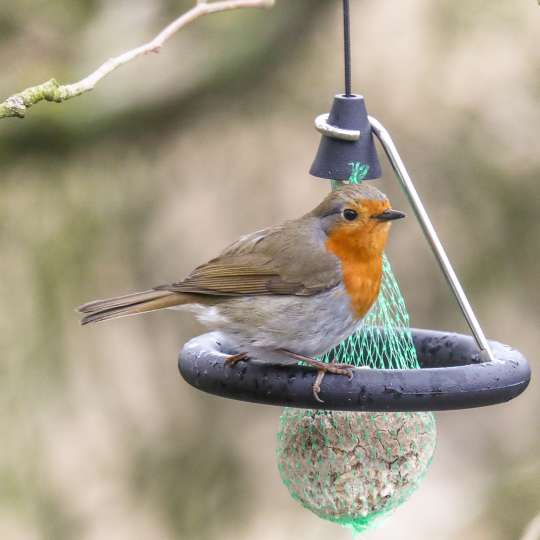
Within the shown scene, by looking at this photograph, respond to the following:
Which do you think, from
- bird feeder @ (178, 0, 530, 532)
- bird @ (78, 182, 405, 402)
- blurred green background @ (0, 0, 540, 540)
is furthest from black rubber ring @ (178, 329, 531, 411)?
blurred green background @ (0, 0, 540, 540)

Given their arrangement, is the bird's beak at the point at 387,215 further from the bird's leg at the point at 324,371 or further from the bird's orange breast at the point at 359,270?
the bird's leg at the point at 324,371

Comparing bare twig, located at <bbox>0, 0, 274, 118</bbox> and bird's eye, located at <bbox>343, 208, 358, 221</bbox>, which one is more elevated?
bare twig, located at <bbox>0, 0, 274, 118</bbox>

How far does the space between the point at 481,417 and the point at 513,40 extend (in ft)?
8.10

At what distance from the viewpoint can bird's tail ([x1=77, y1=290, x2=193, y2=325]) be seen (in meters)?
4.21

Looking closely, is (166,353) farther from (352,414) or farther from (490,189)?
(352,414)

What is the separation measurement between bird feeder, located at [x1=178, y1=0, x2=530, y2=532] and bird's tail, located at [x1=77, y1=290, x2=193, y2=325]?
7.0 inches

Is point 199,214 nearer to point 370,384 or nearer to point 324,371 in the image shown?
point 324,371

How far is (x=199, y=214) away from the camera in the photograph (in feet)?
24.7

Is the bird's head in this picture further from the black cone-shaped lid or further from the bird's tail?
the bird's tail

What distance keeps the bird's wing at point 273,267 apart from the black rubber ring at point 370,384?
0.29 m

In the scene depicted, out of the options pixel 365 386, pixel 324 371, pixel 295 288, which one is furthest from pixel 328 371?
pixel 295 288

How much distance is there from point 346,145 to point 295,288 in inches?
→ 21.9

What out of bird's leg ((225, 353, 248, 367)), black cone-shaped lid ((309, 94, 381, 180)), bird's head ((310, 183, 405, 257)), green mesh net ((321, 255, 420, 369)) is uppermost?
black cone-shaped lid ((309, 94, 381, 180))

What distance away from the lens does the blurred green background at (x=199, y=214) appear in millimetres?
6322
